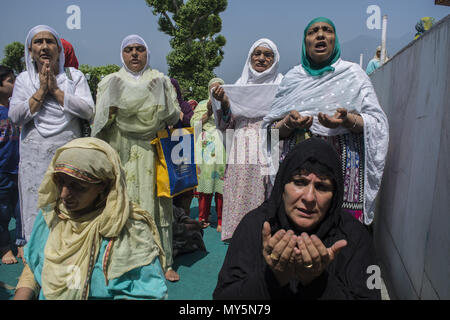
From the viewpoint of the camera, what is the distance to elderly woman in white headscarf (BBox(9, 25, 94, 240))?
3084mm

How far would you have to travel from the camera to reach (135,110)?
3.11 meters

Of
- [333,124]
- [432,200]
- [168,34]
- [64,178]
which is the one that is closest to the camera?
[64,178]

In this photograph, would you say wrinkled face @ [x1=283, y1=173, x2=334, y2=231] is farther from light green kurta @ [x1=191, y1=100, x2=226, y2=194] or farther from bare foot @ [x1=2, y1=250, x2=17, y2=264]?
light green kurta @ [x1=191, y1=100, x2=226, y2=194]

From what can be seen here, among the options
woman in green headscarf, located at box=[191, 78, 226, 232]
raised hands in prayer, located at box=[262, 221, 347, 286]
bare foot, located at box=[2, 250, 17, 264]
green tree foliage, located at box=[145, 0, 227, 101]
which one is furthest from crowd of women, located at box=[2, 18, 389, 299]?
green tree foliage, located at box=[145, 0, 227, 101]

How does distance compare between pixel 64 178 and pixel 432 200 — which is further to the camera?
pixel 432 200

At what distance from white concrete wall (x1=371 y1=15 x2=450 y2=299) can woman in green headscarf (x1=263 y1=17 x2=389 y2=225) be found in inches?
10.8

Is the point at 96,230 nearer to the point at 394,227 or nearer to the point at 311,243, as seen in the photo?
the point at 311,243

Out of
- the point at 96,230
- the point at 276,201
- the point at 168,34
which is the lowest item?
the point at 96,230

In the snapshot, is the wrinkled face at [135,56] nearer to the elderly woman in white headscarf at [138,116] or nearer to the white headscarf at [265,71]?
the elderly woman in white headscarf at [138,116]

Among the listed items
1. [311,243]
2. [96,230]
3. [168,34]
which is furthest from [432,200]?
[168,34]

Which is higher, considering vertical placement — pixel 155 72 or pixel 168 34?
pixel 168 34

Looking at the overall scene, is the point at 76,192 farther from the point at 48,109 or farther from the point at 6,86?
the point at 6,86

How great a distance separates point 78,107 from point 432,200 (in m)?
2.83

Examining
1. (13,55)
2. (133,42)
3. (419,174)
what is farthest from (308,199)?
(13,55)
